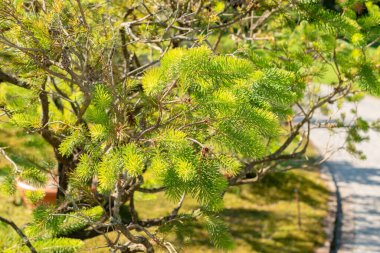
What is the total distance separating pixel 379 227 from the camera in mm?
7879

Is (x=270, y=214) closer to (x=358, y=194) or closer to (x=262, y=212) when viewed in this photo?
(x=262, y=212)

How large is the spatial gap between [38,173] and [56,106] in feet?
7.41

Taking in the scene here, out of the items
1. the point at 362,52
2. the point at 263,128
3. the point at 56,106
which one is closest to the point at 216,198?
the point at 263,128

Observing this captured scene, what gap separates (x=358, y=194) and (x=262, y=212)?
2113 mm

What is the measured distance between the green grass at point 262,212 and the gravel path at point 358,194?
386 mm

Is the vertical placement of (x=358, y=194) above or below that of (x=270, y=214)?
above

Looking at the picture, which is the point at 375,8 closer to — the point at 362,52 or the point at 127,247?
the point at 362,52

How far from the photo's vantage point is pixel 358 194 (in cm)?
919

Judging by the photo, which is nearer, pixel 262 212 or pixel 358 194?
pixel 262 212

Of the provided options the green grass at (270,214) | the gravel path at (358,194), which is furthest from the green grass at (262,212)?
the gravel path at (358,194)

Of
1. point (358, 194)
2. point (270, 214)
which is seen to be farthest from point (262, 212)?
point (358, 194)

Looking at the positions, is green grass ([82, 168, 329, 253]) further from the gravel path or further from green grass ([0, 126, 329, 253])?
the gravel path

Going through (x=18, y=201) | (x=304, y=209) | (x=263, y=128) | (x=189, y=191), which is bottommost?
(x=18, y=201)

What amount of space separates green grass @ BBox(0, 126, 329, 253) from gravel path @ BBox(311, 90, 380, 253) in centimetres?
39
